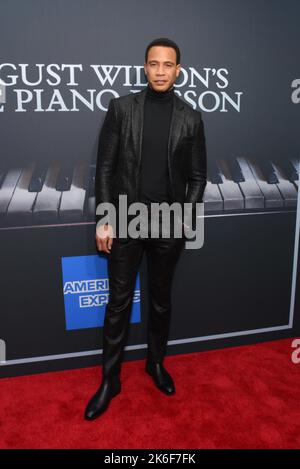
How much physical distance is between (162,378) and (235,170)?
146 centimetres

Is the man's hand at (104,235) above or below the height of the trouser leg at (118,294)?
above

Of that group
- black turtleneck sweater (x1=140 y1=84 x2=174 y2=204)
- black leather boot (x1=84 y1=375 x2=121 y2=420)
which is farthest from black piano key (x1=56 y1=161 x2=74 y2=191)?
black leather boot (x1=84 y1=375 x2=121 y2=420)

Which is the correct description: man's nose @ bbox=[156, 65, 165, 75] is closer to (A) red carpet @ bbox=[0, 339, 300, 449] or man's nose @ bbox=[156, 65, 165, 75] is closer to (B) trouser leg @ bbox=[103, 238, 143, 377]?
(B) trouser leg @ bbox=[103, 238, 143, 377]

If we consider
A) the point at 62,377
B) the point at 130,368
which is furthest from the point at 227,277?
the point at 62,377

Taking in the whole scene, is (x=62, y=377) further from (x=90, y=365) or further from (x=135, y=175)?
(x=135, y=175)

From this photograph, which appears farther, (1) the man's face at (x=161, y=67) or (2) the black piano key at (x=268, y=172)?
(2) the black piano key at (x=268, y=172)

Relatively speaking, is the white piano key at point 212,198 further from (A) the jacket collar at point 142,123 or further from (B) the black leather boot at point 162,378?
(B) the black leather boot at point 162,378

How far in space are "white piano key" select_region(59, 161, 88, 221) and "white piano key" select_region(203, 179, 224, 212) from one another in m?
0.82

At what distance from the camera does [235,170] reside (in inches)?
109

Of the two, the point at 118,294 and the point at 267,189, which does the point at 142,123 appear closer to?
the point at 118,294

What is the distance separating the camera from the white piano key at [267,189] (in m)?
2.81

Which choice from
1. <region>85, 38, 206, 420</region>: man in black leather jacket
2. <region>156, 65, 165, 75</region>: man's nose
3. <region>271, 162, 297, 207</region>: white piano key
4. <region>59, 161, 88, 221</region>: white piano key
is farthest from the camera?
<region>271, 162, 297, 207</region>: white piano key

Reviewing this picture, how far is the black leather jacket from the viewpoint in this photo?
2.16 m

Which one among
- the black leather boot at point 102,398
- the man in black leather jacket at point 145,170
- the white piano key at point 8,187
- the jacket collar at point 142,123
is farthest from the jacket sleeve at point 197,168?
the black leather boot at point 102,398
